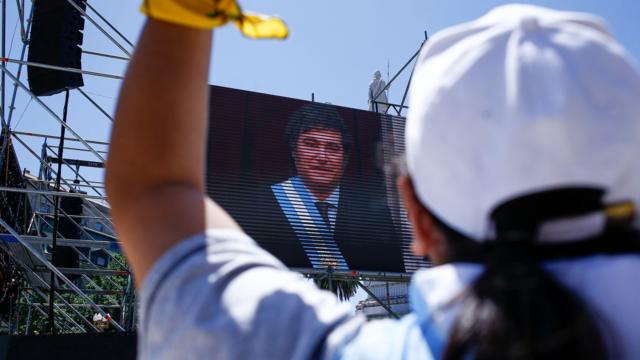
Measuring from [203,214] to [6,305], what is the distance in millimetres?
8469

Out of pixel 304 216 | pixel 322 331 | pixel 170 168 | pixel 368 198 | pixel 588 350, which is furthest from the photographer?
pixel 368 198

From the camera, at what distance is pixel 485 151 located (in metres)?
0.46

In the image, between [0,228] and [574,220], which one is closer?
[574,220]

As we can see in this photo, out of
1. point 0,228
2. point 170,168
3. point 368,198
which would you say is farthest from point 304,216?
point 170,168

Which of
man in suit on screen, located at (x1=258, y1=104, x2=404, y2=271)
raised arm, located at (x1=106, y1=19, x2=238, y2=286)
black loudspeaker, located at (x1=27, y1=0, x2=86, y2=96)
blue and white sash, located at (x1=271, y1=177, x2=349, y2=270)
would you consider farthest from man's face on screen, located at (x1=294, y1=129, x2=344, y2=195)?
raised arm, located at (x1=106, y1=19, x2=238, y2=286)

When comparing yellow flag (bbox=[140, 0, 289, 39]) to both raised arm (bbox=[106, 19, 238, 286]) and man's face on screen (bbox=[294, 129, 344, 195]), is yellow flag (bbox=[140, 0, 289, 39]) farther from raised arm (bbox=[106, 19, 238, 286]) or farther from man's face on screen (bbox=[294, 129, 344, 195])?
man's face on screen (bbox=[294, 129, 344, 195])

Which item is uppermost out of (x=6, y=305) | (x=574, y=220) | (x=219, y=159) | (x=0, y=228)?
(x=219, y=159)

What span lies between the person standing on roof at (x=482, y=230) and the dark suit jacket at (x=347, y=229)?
6.38 metres

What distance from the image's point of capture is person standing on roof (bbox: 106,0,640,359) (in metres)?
0.40

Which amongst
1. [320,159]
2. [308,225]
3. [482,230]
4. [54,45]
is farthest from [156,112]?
[320,159]

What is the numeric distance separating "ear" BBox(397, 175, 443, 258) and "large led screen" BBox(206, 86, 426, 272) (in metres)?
6.39

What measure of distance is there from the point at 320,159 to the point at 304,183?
1.47 ft

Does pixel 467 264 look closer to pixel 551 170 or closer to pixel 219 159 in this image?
pixel 551 170

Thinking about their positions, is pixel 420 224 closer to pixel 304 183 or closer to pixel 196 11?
pixel 196 11
